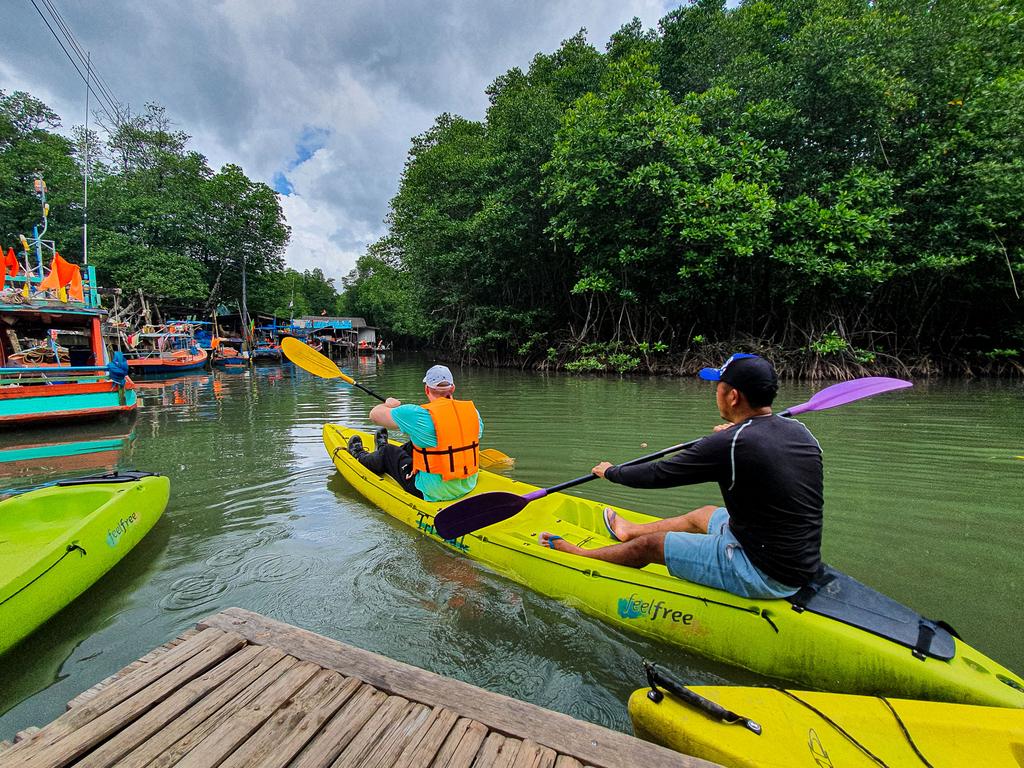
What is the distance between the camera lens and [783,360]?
13789 mm

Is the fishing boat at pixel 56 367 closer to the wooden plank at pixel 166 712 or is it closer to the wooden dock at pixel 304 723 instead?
the wooden dock at pixel 304 723

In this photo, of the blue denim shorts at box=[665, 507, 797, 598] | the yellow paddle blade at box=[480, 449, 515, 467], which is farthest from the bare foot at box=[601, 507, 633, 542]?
the yellow paddle blade at box=[480, 449, 515, 467]

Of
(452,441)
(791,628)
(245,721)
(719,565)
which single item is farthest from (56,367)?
(791,628)

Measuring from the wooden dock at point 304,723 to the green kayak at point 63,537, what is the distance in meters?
1.30

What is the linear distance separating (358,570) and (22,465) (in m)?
6.07

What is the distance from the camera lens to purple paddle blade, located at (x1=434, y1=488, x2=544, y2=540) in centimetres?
324

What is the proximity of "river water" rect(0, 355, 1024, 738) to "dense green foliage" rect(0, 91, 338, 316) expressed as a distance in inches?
856

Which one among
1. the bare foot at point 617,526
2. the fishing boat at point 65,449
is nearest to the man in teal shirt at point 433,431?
the bare foot at point 617,526

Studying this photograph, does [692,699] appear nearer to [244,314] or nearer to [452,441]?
[452,441]

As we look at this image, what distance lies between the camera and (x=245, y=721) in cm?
159

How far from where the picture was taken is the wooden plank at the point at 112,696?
146cm

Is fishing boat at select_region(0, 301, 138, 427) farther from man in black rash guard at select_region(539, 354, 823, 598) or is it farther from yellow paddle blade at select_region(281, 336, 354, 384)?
man in black rash guard at select_region(539, 354, 823, 598)

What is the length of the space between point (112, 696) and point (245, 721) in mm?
545

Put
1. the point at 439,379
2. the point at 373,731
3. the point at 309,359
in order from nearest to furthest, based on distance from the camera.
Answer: the point at 373,731 < the point at 439,379 < the point at 309,359
